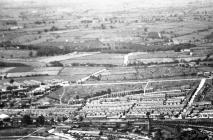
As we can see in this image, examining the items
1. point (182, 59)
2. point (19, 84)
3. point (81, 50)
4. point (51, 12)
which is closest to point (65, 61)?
point (81, 50)

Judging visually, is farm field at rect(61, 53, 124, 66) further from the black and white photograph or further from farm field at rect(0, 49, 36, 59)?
farm field at rect(0, 49, 36, 59)

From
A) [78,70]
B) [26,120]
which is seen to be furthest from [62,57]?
[26,120]

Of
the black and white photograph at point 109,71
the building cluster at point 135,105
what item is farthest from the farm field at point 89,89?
the building cluster at point 135,105

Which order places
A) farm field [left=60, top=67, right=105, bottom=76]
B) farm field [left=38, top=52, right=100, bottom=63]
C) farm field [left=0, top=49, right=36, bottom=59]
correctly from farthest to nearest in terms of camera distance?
farm field [left=0, top=49, right=36, bottom=59] < farm field [left=38, top=52, right=100, bottom=63] < farm field [left=60, top=67, right=105, bottom=76]

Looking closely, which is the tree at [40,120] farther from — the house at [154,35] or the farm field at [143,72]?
the house at [154,35]

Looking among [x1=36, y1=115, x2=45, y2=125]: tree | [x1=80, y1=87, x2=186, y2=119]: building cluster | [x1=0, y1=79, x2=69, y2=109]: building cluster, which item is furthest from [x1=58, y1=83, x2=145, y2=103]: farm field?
[x1=36, y1=115, x2=45, y2=125]: tree

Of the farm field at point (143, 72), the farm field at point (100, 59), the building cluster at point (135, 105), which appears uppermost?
the farm field at point (100, 59)

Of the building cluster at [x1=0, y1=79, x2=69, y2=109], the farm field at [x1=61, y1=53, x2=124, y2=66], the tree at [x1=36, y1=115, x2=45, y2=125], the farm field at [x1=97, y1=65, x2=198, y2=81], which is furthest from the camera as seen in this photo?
the farm field at [x1=61, y1=53, x2=124, y2=66]

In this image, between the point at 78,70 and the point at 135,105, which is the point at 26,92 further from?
the point at 135,105

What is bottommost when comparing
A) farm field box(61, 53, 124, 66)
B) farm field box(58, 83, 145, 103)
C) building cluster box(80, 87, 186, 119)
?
building cluster box(80, 87, 186, 119)
